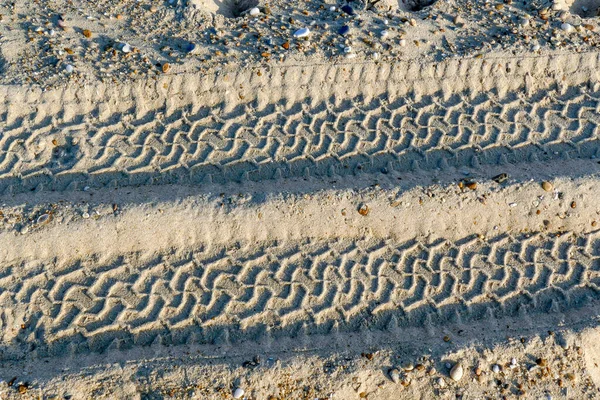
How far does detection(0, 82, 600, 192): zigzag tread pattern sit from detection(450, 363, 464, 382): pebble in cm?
144

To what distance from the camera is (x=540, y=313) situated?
11.4 feet

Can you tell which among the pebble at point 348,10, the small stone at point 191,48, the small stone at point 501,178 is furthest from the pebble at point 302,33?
the small stone at point 501,178

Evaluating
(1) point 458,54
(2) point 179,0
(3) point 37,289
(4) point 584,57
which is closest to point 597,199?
(4) point 584,57

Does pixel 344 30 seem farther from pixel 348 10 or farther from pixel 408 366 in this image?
pixel 408 366

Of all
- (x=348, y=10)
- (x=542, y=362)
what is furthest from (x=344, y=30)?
(x=542, y=362)

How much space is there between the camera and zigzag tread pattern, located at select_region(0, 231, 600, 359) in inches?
132

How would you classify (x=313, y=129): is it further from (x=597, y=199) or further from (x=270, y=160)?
(x=597, y=199)

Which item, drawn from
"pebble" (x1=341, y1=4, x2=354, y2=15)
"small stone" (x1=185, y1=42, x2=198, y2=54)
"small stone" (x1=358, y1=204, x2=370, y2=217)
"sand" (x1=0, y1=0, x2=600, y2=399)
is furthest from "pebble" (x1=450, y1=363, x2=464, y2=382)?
"small stone" (x1=185, y1=42, x2=198, y2=54)

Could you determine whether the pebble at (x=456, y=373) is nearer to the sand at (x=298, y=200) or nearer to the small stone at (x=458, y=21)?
the sand at (x=298, y=200)

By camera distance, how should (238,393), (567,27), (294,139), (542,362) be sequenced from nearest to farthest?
(238,393), (542,362), (294,139), (567,27)

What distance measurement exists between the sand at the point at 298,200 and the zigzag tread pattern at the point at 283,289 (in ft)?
0.05

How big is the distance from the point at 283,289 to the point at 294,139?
1.15 metres

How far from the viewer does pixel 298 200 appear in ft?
11.7

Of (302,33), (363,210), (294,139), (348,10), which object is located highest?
(348,10)
